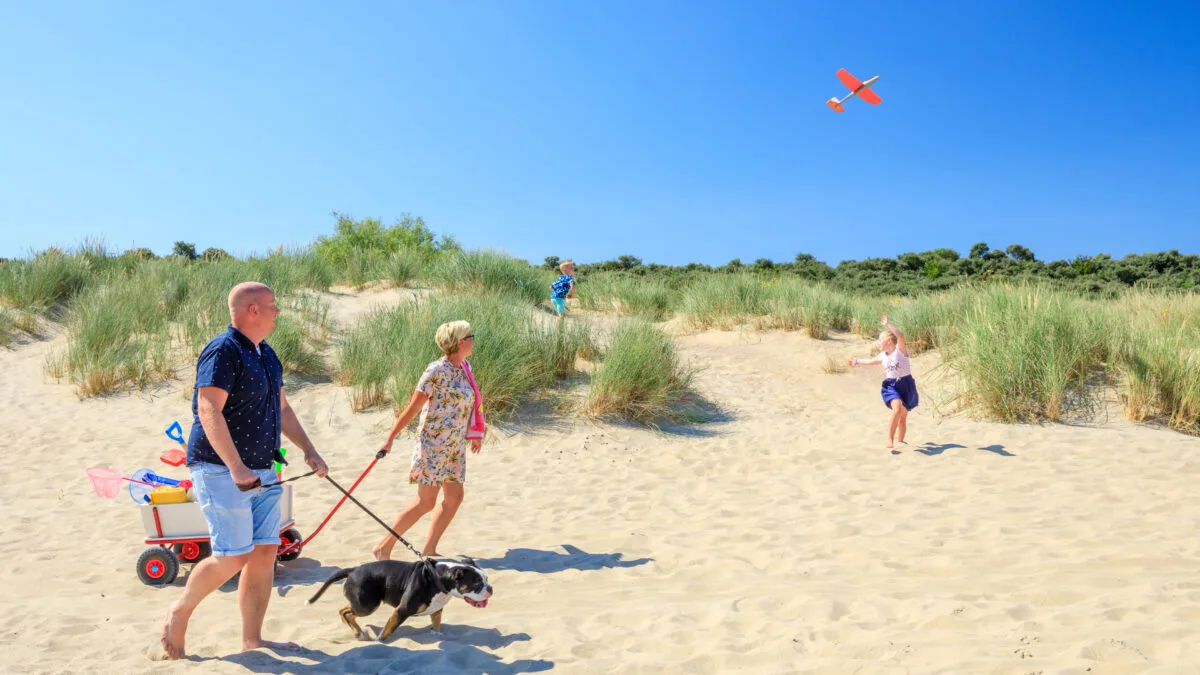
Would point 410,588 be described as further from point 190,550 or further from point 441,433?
point 190,550

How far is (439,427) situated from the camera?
539 centimetres

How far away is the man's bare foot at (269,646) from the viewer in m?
3.98

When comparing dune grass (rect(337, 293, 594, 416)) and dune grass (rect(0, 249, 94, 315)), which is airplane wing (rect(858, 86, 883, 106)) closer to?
dune grass (rect(337, 293, 594, 416))

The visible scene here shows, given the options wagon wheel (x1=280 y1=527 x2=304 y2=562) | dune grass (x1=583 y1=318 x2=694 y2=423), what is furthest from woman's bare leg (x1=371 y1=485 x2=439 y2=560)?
dune grass (x1=583 y1=318 x2=694 y2=423)

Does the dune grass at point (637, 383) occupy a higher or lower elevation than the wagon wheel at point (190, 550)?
higher

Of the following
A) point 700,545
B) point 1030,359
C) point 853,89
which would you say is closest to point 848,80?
point 853,89

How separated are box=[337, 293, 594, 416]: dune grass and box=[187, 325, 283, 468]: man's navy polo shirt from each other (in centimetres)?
623

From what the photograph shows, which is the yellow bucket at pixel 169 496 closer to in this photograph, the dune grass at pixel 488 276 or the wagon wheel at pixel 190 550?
the wagon wheel at pixel 190 550

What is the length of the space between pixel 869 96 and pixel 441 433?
9.83m

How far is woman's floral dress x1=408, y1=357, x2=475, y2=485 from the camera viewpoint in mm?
5383

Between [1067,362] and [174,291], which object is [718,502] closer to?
[1067,362]

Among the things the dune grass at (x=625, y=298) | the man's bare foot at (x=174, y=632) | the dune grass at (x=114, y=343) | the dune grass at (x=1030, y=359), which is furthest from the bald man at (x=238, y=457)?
the dune grass at (x=625, y=298)

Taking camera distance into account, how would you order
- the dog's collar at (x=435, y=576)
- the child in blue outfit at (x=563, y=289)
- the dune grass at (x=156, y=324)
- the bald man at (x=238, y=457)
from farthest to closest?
1. the child in blue outfit at (x=563, y=289)
2. the dune grass at (x=156, y=324)
3. the dog's collar at (x=435, y=576)
4. the bald man at (x=238, y=457)

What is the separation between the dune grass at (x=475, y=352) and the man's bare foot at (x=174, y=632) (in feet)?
20.1
